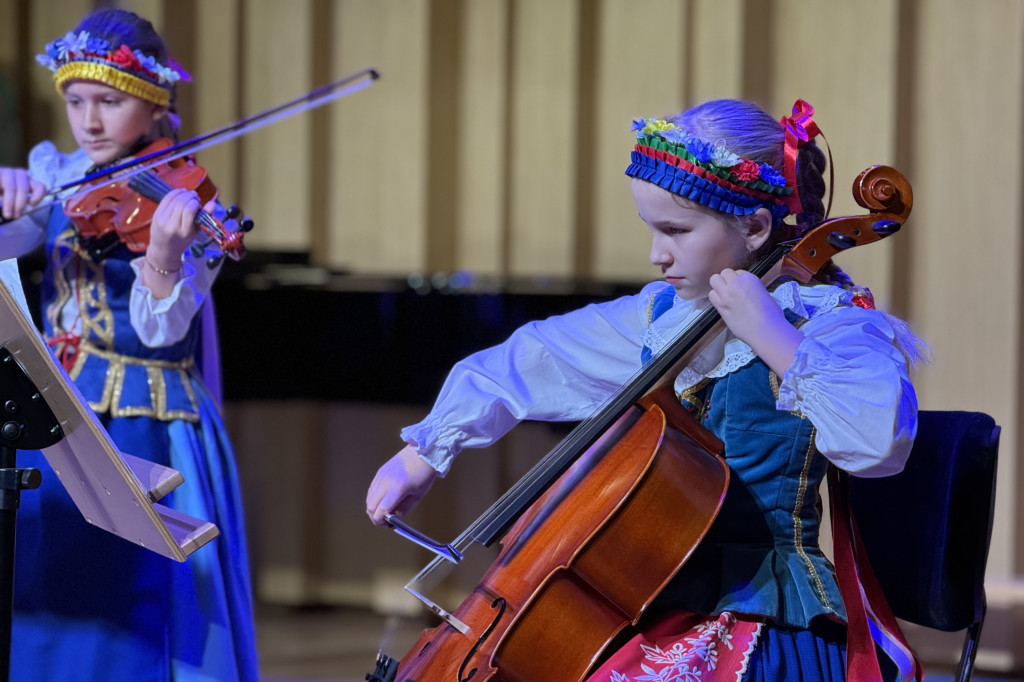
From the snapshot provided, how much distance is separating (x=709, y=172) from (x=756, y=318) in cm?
20

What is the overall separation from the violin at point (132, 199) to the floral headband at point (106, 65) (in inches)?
4.1

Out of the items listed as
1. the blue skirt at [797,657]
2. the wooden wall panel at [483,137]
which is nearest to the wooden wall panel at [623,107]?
the wooden wall panel at [483,137]

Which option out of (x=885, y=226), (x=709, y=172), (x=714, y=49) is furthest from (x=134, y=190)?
(x=714, y=49)

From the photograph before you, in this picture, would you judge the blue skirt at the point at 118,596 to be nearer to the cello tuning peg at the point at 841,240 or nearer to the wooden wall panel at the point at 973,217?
the cello tuning peg at the point at 841,240

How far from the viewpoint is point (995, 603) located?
12.2ft

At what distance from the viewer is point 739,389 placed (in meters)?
1.50

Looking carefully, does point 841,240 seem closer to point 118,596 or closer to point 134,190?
point 134,190

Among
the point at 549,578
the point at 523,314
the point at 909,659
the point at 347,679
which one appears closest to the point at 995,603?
the point at 523,314

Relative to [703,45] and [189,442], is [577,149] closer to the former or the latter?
[703,45]

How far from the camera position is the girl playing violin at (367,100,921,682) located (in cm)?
135

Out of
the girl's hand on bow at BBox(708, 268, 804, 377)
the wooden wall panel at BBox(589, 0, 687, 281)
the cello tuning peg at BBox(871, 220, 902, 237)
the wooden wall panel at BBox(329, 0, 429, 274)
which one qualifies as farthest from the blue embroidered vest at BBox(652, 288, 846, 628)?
the wooden wall panel at BBox(329, 0, 429, 274)

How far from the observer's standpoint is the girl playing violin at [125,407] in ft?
6.21

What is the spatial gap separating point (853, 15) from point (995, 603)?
197cm

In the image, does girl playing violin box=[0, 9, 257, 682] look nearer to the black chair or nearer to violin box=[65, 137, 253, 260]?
violin box=[65, 137, 253, 260]
